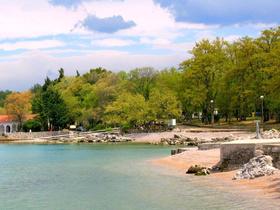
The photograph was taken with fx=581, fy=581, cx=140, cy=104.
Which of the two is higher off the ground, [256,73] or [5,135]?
[256,73]

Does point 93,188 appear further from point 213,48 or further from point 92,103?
point 92,103

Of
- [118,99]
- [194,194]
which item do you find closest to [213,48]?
[118,99]

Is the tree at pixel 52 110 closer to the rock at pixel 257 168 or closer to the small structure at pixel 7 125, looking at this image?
the small structure at pixel 7 125

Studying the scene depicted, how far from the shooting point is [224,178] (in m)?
32.8

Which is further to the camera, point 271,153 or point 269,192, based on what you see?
point 271,153

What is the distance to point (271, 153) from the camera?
32.4 meters

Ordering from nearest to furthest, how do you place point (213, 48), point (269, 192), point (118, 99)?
point (269, 192) < point (213, 48) < point (118, 99)

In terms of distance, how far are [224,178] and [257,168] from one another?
281 centimetres

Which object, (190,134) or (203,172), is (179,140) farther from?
(203,172)

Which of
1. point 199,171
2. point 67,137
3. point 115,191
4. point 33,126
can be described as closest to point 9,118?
point 33,126

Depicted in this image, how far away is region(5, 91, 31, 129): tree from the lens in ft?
444

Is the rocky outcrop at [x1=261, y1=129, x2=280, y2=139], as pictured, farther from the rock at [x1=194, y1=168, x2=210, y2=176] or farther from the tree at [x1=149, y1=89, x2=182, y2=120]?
the tree at [x1=149, y1=89, x2=182, y2=120]

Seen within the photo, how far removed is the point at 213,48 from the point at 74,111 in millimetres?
39102

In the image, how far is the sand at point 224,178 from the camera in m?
27.0
